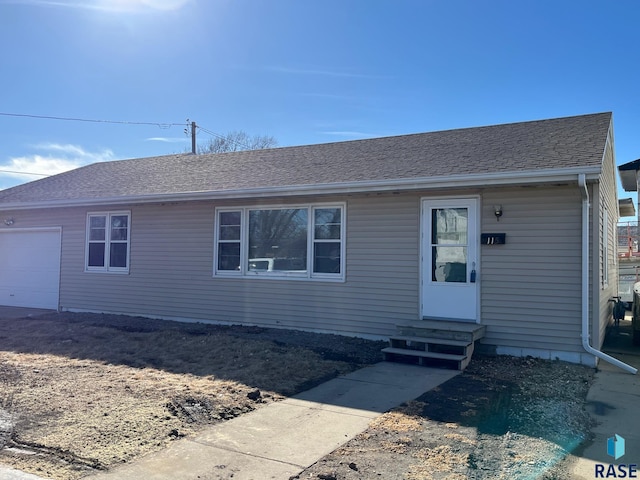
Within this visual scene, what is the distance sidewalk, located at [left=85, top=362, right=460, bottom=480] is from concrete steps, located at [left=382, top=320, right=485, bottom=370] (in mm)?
771

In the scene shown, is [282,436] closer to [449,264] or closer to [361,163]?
[449,264]

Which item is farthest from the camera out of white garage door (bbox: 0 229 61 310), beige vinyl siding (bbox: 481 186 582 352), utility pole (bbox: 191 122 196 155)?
utility pole (bbox: 191 122 196 155)

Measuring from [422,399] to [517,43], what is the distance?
7974 millimetres

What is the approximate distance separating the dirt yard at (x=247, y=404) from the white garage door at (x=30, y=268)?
12.9 ft

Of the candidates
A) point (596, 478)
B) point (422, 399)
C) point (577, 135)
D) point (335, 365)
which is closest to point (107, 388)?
point (335, 365)

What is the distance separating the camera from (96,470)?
348 centimetres

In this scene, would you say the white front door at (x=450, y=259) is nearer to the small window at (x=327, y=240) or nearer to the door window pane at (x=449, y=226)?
the door window pane at (x=449, y=226)

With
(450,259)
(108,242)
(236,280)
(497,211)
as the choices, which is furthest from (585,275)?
(108,242)

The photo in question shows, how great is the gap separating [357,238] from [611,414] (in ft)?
15.5

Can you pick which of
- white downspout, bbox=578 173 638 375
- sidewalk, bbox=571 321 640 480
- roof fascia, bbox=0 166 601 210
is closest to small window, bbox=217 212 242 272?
roof fascia, bbox=0 166 601 210

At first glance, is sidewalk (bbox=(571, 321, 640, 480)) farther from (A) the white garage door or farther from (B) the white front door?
(A) the white garage door

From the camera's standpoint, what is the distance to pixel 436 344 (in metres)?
7.07

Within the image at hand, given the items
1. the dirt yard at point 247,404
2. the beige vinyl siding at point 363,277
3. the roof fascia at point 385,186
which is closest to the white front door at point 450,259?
the beige vinyl siding at point 363,277

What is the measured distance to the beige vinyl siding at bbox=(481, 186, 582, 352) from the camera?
22.9 feet
